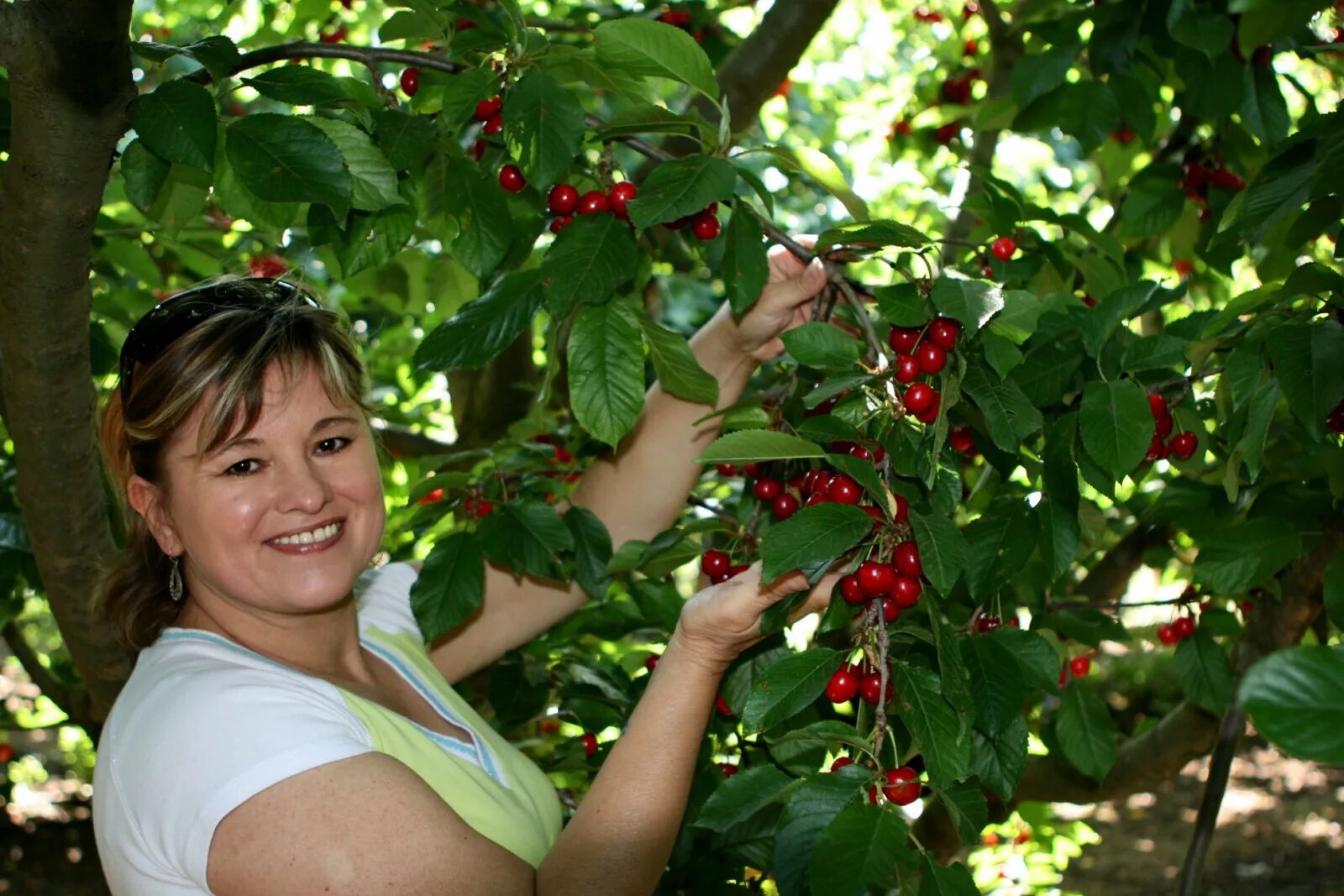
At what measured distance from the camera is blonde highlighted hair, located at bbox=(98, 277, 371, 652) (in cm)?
166

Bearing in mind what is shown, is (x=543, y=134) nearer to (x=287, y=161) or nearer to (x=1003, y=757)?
(x=287, y=161)

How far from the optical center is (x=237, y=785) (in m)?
1.42

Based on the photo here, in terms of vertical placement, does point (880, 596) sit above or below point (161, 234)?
below

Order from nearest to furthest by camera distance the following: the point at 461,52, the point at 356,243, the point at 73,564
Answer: the point at 461,52 → the point at 356,243 → the point at 73,564

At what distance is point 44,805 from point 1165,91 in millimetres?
5011

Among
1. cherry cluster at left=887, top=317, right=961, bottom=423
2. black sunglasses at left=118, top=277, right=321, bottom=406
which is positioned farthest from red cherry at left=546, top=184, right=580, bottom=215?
cherry cluster at left=887, top=317, right=961, bottom=423

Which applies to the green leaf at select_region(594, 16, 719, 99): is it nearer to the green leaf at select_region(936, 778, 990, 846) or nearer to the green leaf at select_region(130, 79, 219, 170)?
the green leaf at select_region(130, 79, 219, 170)

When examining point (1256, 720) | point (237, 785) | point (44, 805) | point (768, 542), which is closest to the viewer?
point (1256, 720)

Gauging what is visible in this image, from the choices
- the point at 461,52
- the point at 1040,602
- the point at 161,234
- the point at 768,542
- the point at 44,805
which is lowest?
the point at 44,805

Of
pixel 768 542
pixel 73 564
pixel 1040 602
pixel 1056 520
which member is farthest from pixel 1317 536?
pixel 73 564

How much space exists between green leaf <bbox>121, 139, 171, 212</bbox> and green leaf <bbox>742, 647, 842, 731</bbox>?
3.20ft

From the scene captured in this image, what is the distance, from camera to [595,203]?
1.69 metres

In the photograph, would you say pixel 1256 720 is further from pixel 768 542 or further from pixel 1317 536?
pixel 1317 536

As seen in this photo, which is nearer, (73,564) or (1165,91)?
(73,564)
